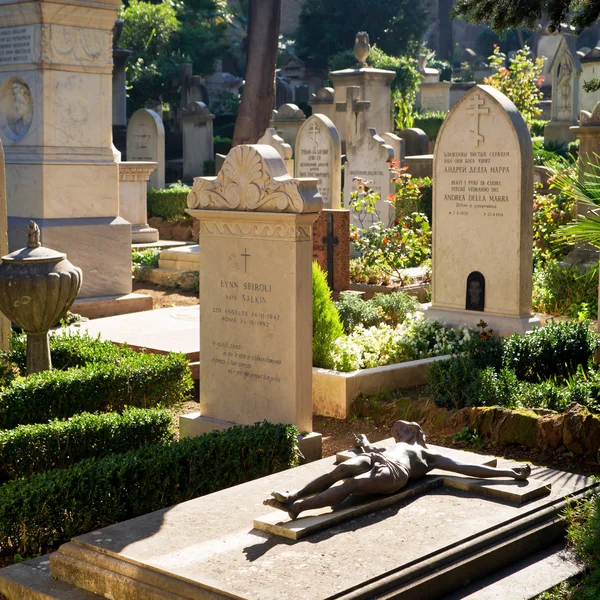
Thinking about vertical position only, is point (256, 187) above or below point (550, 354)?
above

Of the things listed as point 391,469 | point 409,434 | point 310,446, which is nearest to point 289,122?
point 310,446

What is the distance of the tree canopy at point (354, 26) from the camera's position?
139 ft

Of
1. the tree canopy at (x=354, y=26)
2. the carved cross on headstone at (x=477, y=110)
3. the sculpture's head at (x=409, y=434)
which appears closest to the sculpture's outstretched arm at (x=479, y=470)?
the sculpture's head at (x=409, y=434)

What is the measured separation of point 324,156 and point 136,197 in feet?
11.9

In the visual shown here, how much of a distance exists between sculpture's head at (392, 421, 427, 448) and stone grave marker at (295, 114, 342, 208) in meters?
8.94

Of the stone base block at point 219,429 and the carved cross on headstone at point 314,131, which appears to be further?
the carved cross on headstone at point 314,131

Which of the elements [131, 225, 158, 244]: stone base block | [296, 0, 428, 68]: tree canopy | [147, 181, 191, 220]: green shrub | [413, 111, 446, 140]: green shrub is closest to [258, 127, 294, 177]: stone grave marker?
[131, 225, 158, 244]: stone base block

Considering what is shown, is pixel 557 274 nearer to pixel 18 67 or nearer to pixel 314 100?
pixel 18 67

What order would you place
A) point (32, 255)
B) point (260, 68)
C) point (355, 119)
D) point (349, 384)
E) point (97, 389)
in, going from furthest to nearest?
point (260, 68) < point (355, 119) < point (349, 384) < point (32, 255) < point (97, 389)

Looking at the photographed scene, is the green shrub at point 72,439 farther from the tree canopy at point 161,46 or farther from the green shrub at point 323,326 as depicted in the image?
the tree canopy at point 161,46

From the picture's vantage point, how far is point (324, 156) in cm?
1383

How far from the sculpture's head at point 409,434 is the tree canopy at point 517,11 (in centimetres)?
267

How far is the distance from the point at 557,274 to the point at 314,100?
1564 cm

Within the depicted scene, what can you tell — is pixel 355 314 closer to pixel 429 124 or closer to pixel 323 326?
pixel 323 326
